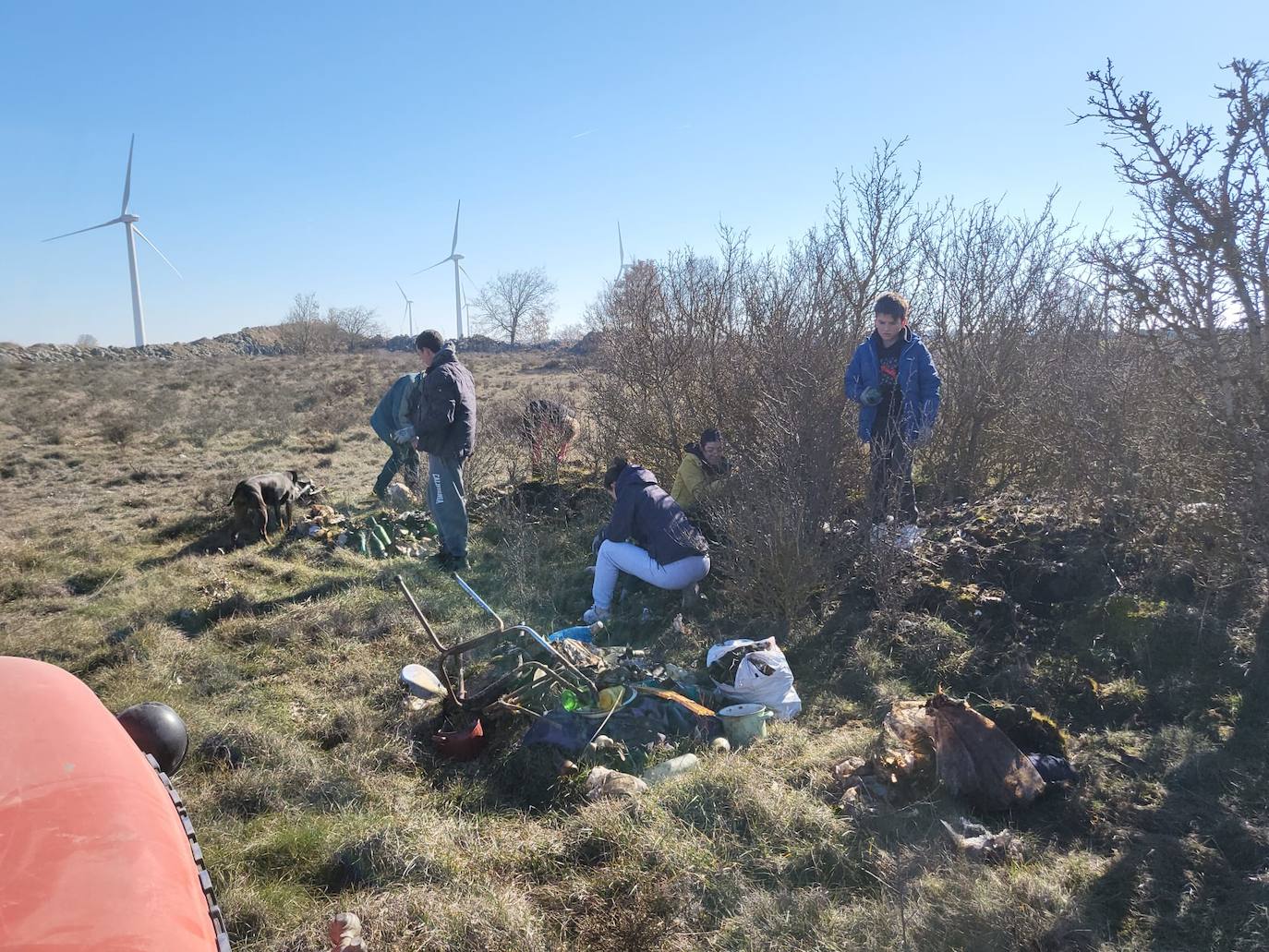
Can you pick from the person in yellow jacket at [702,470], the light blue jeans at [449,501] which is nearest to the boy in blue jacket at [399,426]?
the light blue jeans at [449,501]

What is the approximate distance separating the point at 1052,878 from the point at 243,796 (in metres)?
3.07

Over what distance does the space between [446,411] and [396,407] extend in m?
2.20

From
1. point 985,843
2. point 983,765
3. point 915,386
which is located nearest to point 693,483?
point 915,386

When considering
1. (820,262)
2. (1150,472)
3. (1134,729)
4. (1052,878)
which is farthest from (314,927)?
(820,262)

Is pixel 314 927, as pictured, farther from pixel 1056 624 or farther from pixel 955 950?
pixel 1056 624

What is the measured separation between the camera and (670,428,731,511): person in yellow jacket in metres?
5.48

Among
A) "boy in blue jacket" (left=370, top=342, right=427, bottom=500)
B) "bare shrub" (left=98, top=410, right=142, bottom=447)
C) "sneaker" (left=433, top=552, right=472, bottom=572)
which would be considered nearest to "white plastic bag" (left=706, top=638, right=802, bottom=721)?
"sneaker" (left=433, top=552, right=472, bottom=572)

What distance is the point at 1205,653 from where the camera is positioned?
3631mm

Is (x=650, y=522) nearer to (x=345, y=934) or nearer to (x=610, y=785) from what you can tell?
(x=610, y=785)

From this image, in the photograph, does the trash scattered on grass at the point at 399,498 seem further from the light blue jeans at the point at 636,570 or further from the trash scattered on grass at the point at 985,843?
the trash scattered on grass at the point at 985,843

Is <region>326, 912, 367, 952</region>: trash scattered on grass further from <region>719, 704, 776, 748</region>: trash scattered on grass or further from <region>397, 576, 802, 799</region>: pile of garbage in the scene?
<region>719, 704, 776, 748</region>: trash scattered on grass

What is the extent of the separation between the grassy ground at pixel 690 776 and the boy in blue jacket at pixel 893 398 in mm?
506

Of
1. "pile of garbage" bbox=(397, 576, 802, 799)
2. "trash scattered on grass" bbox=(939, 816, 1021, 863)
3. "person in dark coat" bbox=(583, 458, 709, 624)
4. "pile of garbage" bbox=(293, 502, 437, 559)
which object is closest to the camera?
"trash scattered on grass" bbox=(939, 816, 1021, 863)

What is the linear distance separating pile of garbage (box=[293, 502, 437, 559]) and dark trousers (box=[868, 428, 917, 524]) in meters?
3.94
